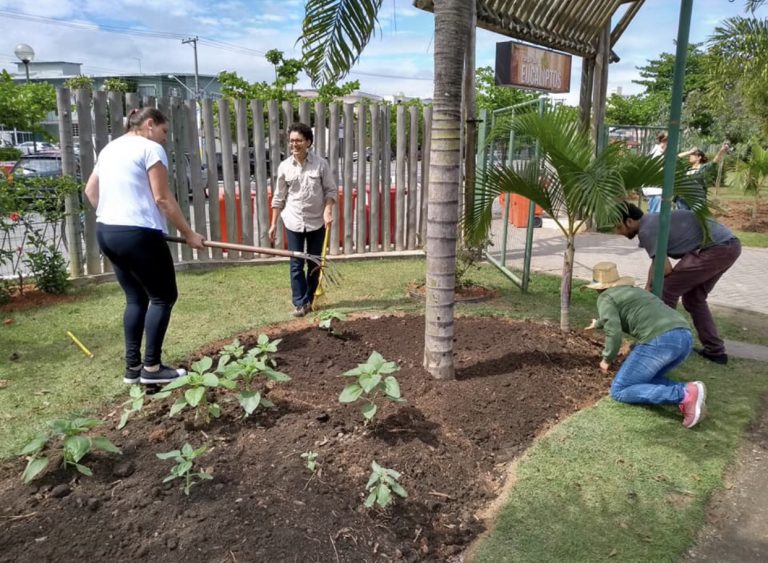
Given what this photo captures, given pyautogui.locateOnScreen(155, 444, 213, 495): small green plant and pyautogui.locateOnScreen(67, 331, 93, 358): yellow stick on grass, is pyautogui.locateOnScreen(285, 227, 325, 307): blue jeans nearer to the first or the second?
pyautogui.locateOnScreen(67, 331, 93, 358): yellow stick on grass

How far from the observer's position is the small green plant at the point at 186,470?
8.96 ft

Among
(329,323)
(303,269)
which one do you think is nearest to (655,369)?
(329,323)

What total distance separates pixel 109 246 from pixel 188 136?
13.9 feet

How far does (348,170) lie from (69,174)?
3.50m

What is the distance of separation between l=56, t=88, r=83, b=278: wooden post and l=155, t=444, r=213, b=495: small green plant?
4697mm

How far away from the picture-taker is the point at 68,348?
500 cm

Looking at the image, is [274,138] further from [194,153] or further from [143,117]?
[143,117]

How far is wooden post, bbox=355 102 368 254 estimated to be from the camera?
8.41 metres

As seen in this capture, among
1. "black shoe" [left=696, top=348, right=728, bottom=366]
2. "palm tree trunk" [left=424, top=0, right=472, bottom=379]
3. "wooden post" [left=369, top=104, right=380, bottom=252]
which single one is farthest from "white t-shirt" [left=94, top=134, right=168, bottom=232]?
"wooden post" [left=369, top=104, right=380, bottom=252]

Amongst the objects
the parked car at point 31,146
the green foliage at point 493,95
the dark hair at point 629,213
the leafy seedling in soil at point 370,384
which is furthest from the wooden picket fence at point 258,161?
the green foliage at point 493,95

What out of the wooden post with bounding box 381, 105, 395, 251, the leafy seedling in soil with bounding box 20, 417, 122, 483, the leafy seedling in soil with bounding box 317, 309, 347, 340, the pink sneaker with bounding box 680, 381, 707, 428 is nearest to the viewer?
the leafy seedling in soil with bounding box 20, 417, 122, 483

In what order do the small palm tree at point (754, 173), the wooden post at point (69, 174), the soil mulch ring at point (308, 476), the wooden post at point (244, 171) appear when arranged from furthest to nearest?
the small palm tree at point (754, 173), the wooden post at point (244, 171), the wooden post at point (69, 174), the soil mulch ring at point (308, 476)

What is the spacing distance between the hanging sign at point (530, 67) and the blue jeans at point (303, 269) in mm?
4109

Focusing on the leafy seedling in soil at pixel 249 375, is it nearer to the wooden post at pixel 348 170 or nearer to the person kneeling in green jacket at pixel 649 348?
the person kneeling in green jacket at pixel 649 348
